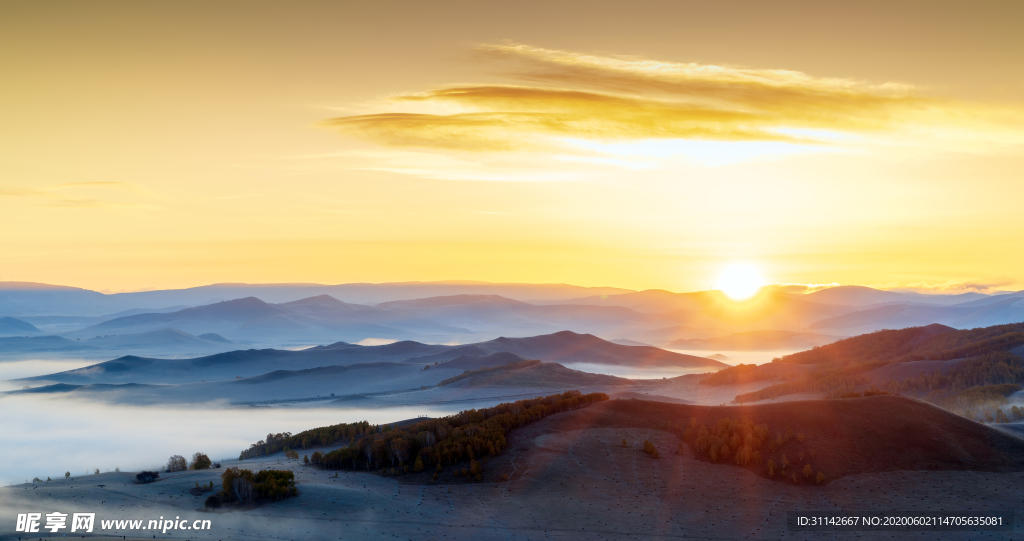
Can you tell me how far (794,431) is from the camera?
98.5ft

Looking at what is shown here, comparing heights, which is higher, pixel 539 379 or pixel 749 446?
pixel 539 379

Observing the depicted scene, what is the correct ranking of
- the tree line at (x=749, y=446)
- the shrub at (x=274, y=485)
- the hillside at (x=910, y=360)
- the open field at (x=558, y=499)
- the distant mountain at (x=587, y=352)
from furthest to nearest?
1. the distant mountain at (x=587, y=352)
2. the hillside at (x=910, y=360)
3. the tree line at (x=749, y=446)
4. the shrub at (x=274, y=485)
5. the open field at (x=558, y=499)

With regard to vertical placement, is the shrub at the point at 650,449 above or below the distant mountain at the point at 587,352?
below

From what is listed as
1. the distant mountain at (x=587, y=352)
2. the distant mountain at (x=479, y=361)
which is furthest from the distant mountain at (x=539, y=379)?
the distant mountain at (x=587, y=352)

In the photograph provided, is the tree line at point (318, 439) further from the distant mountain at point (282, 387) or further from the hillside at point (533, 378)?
the distant mountain at point (282, 387)

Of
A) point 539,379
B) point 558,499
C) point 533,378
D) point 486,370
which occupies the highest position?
point 486,370

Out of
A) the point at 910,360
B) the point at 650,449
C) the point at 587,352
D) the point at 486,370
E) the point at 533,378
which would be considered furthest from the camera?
the point at 587,352

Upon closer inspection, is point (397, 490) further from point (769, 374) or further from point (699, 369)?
point (699, 369)

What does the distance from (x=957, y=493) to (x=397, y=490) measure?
20077 mm

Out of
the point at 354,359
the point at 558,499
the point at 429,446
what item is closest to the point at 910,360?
the point at 429,446

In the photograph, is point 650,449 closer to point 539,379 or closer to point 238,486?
point 238,486

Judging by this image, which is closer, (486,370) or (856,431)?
(856,431)

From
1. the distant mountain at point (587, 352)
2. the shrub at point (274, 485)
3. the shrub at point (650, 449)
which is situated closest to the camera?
the shrub at point (274, 485)

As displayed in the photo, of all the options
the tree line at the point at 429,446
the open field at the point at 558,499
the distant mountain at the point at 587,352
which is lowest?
the open field at the point at 558,499
